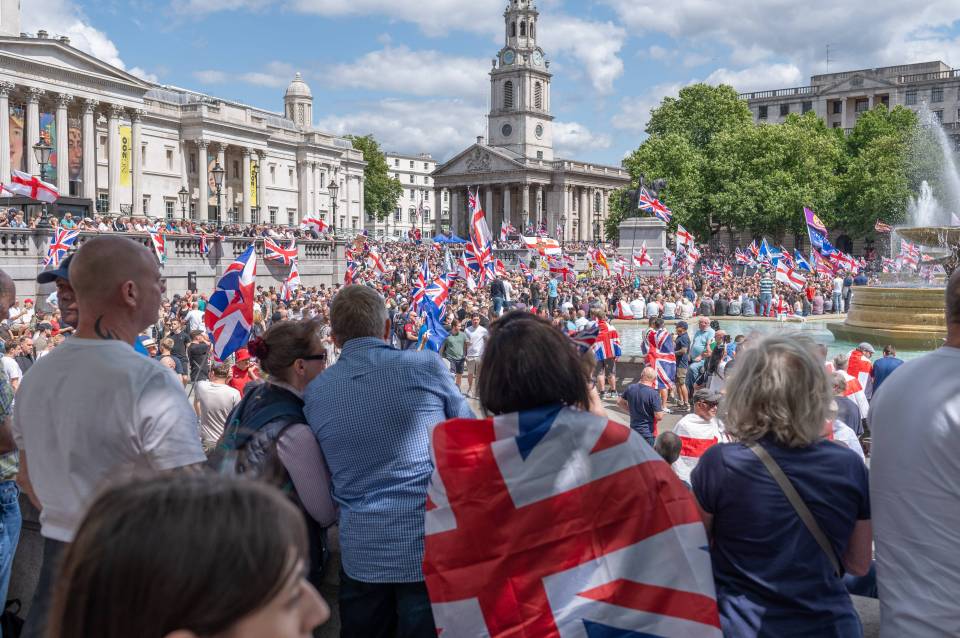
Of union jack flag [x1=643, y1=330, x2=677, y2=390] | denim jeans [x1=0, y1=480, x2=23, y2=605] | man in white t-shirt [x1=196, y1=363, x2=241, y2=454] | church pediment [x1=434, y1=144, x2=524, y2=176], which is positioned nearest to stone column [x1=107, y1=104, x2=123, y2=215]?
union jack flag [x1=643, y1=330, x2=677, y2=390]

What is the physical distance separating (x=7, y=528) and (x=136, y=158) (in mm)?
60717

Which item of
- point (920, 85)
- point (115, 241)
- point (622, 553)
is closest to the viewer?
point (622, 553)

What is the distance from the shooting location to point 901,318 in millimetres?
20266

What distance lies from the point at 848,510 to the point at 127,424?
7.66ft

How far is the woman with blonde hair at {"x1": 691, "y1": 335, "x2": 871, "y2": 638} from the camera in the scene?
2668 millimetres

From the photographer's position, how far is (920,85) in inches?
3182

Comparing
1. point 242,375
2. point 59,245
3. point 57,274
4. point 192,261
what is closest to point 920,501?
point 57,274

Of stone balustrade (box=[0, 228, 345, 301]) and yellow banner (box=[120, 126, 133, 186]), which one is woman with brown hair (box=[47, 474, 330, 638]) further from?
yellow banner (box=[120, 126, 133, 186])

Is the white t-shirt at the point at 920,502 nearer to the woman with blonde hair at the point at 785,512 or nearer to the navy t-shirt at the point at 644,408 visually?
the woman with blonde hair at the point at 785,512

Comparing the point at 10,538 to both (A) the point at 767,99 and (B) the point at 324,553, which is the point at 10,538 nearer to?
(B) the point at 324,553

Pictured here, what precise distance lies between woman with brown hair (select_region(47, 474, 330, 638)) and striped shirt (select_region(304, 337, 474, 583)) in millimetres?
1988

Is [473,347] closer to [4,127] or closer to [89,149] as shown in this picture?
[4,127]

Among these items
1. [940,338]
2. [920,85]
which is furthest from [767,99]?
[940,338]

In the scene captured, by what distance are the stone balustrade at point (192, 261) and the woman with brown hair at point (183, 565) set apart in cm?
1857
